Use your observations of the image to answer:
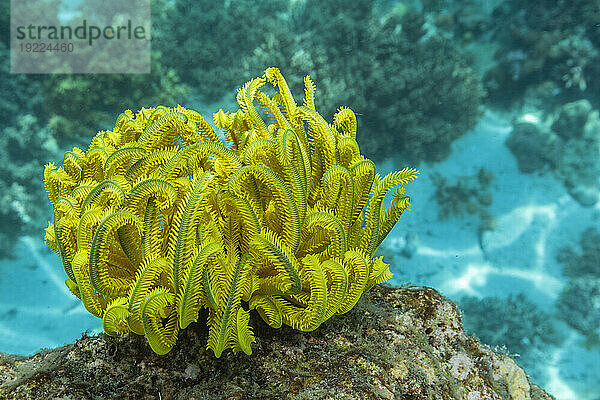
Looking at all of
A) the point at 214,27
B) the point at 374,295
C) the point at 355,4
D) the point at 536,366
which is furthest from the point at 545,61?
the point at 374,295

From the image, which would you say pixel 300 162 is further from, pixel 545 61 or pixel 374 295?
pixel 545 61

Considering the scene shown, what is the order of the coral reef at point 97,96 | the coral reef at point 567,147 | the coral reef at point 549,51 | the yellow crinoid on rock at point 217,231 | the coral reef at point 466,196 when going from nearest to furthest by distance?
the yellow crinoid on rock at point 217,231
the coral reef at point 97,96
the coral reef at point 466,196
the coral reef at point 567,147
the coral reef at point 549,51

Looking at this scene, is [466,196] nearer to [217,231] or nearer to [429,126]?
[429,126]

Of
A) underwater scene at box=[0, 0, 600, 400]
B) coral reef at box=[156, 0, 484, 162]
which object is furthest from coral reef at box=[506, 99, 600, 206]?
coral reef at box=[156, 0, 484, 162]

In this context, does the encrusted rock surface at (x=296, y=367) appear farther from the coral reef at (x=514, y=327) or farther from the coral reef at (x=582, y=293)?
the coral reef at (x=582, y=293)

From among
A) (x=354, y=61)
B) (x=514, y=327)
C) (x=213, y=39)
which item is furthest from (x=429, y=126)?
(x=213, y=39)

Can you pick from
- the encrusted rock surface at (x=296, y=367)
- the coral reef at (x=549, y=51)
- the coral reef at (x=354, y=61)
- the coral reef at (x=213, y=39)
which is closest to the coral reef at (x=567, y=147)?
the coral reef at (x=549, y=51)
